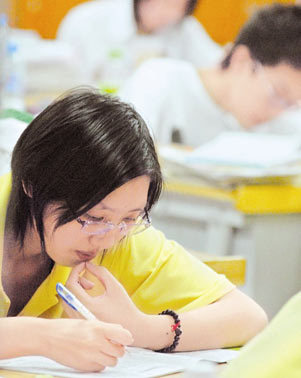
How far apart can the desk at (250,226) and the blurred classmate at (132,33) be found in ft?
5.14

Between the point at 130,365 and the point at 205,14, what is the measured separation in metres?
3.30

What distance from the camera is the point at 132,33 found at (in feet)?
12.8

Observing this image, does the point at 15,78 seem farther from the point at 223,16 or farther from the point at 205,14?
the point at 223,16

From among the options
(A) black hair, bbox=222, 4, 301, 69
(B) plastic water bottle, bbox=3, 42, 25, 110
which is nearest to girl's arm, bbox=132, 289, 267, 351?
(A) black hair, bbox=222, 4, 301, 69

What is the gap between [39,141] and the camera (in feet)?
3.54

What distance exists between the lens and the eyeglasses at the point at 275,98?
8.72 feet

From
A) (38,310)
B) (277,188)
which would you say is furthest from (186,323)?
(277,188)

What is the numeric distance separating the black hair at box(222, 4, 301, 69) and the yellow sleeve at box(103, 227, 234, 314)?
1.35 metres

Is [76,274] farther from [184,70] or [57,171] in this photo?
[184,70]

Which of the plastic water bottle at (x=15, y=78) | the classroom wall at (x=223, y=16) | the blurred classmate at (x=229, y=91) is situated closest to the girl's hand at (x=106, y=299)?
the blurred classmate at (x=229, y=91)

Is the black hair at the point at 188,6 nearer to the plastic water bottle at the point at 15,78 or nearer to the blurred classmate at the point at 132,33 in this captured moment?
the blurred classmate at the point at 132,33

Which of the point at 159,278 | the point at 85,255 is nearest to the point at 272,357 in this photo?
the point at 85,255

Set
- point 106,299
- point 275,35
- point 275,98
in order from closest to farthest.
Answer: point 106,299 → point 275,35 → point 275,98

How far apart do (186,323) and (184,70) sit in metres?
1.70
